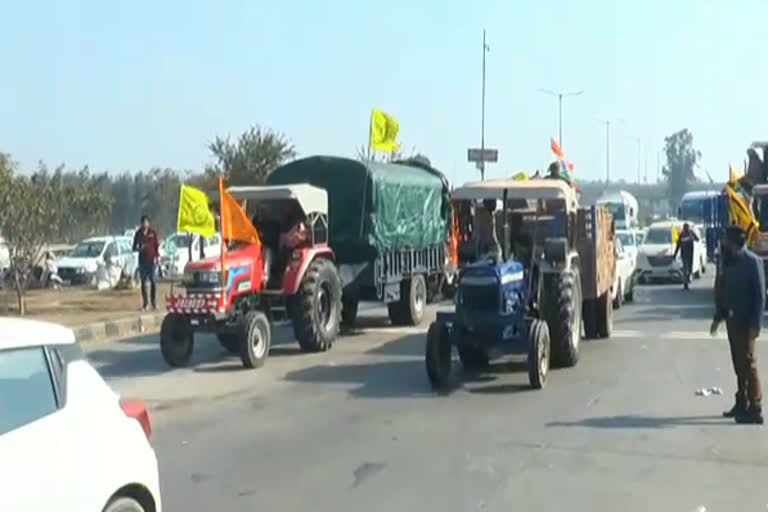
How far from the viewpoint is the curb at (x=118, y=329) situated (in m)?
19.4

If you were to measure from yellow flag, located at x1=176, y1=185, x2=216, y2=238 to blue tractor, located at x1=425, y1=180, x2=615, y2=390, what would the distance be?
11.9 feet

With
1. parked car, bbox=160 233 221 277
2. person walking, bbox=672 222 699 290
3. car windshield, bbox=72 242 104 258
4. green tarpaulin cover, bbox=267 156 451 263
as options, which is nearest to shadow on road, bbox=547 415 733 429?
green tarpaulin cover, bbox=267 156 451 263

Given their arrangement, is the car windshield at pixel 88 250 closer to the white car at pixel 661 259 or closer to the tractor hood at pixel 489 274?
the white car at pixel 661 259

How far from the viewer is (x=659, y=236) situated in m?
35.4

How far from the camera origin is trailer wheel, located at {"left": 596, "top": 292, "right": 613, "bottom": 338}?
59.4 ft

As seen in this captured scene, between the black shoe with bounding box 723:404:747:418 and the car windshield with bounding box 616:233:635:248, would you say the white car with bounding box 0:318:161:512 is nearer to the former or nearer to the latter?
the black shoe with bounding box 723:404:747:418

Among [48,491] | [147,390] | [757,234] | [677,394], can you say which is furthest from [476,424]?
[757,234]

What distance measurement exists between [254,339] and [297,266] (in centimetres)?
160

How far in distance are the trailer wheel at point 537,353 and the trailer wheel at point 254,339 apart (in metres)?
3.99

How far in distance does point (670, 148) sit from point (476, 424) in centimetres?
14013

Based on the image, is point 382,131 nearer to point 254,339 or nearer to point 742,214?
point 742,214

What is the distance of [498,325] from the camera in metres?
13.6

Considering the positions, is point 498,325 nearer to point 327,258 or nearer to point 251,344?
point 251,344

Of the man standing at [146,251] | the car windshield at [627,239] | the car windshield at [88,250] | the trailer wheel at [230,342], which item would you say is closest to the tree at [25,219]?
the man standing at [146,251]
